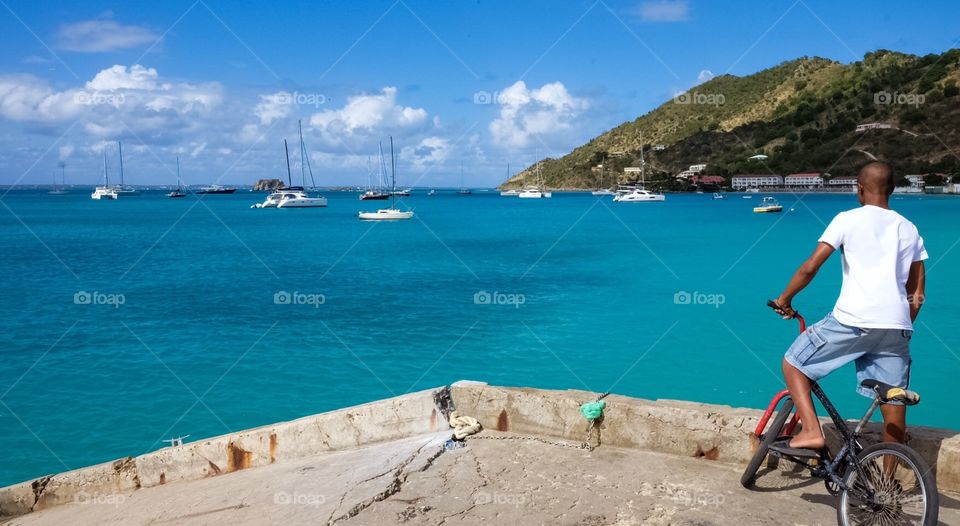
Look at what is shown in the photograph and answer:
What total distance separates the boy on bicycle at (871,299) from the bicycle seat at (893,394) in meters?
0.07

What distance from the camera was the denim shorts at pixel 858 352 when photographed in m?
4.00

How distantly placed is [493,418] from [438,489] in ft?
4.37

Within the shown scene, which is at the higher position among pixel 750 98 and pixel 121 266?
pixel 750 98

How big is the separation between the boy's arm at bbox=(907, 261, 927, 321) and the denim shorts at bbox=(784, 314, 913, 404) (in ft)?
0.63

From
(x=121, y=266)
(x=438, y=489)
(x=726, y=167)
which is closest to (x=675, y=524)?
(x=438, y=489)

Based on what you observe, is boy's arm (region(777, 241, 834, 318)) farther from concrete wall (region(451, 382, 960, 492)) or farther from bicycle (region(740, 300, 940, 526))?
concrete wall (region(451, 382, 960, 492))

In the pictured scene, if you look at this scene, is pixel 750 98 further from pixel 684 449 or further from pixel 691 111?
pixel 684 449

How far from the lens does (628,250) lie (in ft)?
152
